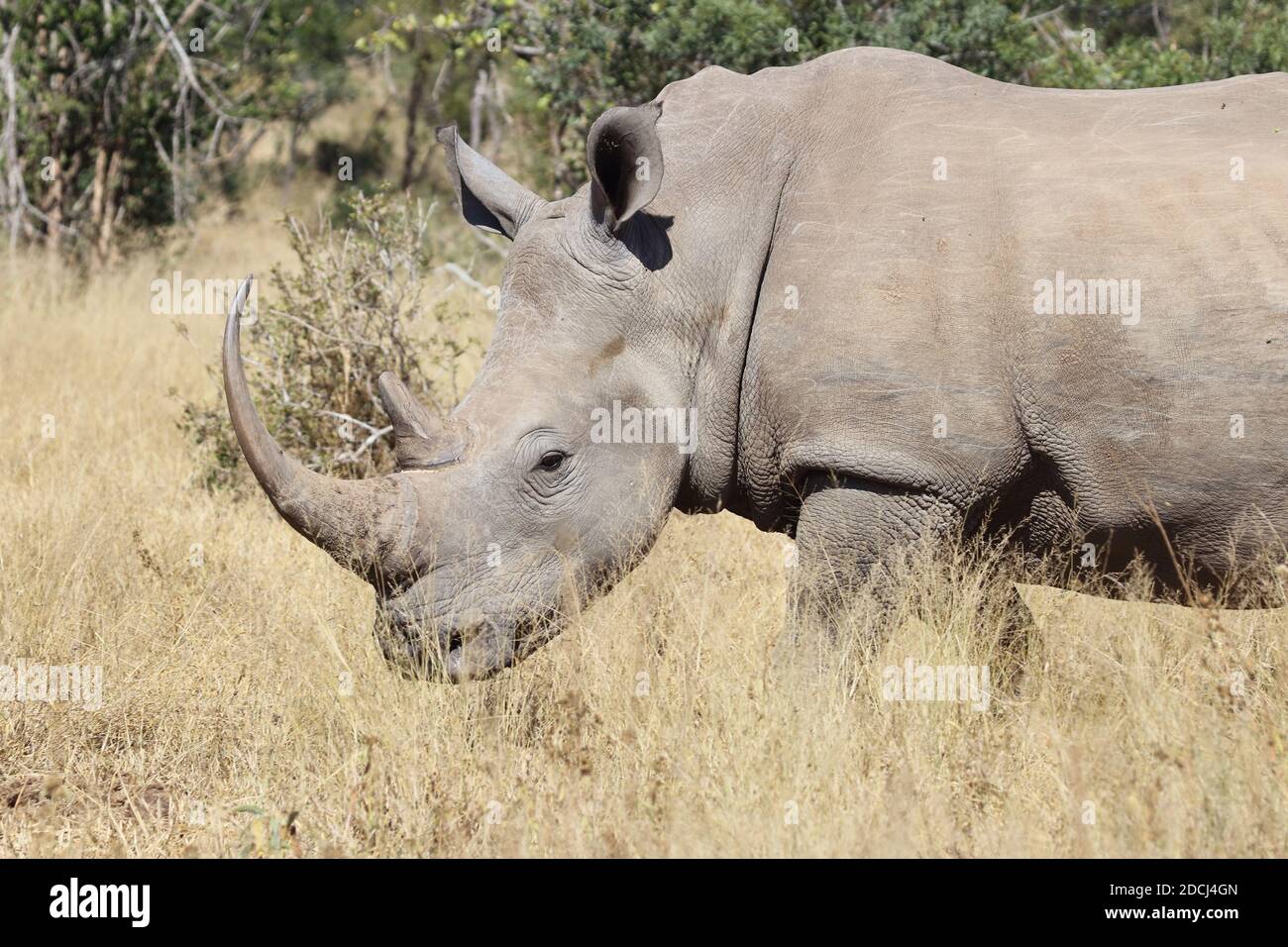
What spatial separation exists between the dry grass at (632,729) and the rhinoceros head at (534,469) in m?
0.30

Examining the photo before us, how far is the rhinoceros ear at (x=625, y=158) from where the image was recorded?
4348mm

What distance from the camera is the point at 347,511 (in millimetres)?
4324

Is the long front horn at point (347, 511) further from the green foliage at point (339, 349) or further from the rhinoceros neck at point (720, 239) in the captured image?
the green foliage at point (339, 349)

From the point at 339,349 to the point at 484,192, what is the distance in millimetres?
2801

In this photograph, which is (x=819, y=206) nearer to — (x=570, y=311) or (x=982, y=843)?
(x=570, y=311)

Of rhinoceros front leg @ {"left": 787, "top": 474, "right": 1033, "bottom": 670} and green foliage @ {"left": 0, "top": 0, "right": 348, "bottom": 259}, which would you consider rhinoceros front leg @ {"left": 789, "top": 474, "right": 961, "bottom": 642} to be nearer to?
rhinoceros front leg @ {"left": 787, "top": 474, "right": 1033, "bottom": 670}

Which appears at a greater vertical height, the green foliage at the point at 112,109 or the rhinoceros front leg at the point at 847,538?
the green foliage at the point at 112,109

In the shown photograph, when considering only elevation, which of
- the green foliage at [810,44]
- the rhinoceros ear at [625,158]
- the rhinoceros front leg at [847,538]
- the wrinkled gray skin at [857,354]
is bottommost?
the rhinoceros front leg at [847,538]

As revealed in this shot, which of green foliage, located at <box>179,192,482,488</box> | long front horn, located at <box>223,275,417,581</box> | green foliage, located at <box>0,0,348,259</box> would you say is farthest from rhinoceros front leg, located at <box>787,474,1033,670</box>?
green foliage, located at <box>0,0,348,259</box>

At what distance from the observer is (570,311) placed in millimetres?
A: 4602

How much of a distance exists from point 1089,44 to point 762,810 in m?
5.93

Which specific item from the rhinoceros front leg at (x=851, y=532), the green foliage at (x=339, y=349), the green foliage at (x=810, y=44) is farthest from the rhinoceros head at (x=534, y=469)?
the green foliage at (x=810, y=44)

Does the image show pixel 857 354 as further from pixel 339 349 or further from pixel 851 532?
pixel 339 349

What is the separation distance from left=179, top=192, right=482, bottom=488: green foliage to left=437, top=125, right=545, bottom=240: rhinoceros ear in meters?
2.38
